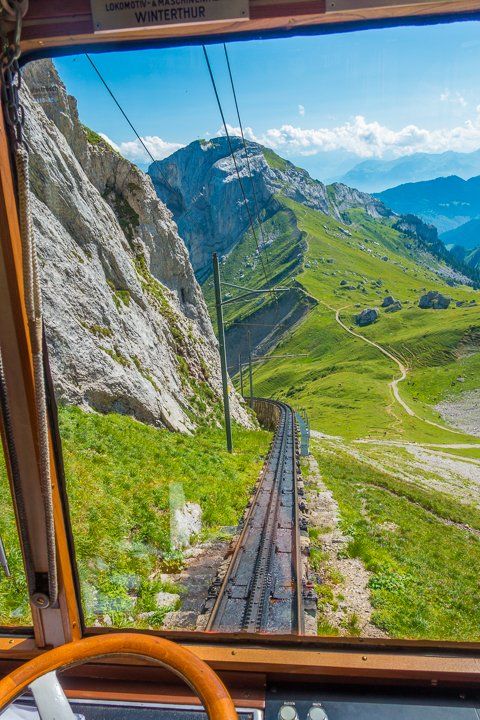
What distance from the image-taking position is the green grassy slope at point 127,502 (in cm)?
378

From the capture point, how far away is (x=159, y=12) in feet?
7.07

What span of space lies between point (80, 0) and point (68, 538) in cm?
283

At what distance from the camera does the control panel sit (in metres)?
2.38

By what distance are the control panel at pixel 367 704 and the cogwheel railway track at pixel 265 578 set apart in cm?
49

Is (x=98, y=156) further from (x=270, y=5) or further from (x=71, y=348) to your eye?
(x=270, y=5)

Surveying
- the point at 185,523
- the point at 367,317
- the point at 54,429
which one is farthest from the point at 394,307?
the point at 54,429

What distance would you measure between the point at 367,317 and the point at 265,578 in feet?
493

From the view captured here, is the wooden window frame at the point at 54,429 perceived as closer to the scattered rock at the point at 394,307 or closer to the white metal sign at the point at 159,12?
the white metal sign at the point at 159,12

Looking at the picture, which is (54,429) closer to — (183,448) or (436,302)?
(183,448)

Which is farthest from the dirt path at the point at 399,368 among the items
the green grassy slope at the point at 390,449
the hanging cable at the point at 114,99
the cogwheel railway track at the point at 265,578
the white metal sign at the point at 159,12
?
the white metal sign at the point at 159,12

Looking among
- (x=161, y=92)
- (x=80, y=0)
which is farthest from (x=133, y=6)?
(x=161, y=92)

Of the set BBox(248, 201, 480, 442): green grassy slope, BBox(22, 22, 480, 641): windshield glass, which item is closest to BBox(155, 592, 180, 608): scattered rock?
BBox(22, 22, 480, 641): windshield glass

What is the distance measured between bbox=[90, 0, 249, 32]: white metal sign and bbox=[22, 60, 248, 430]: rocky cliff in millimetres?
7368

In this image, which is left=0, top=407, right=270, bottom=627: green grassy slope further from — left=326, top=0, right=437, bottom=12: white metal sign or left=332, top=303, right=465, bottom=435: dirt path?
left=332, top=303, right=465, bottom=435: dirt path
